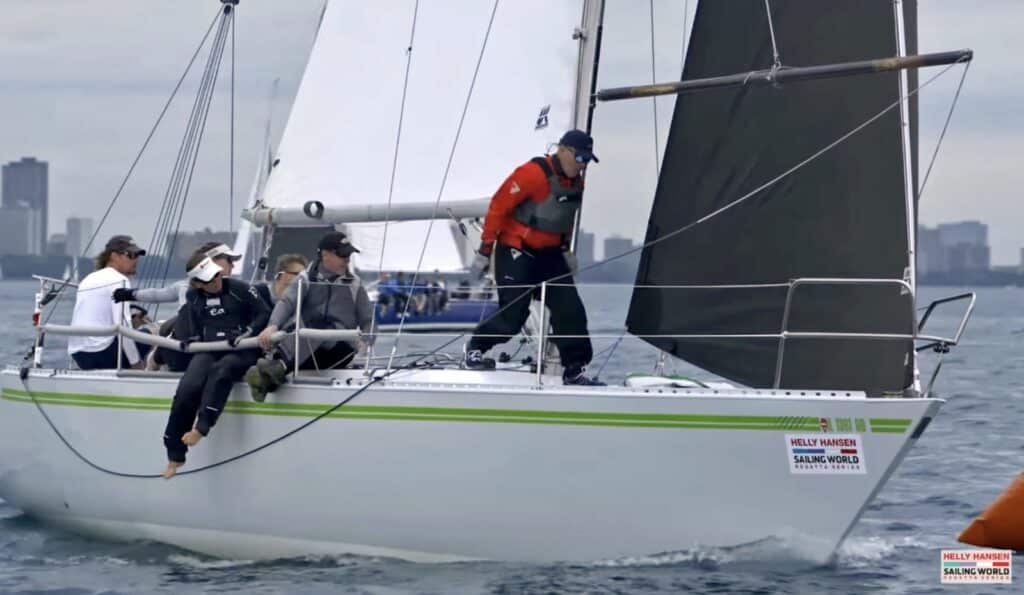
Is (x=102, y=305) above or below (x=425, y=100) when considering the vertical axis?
below

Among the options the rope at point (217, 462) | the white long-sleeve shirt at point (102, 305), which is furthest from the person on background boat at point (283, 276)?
the white long-sleeve shirt at point (102, 305)

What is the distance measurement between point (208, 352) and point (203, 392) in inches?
10.8

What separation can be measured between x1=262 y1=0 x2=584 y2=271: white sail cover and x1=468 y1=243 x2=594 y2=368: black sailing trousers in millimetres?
1028

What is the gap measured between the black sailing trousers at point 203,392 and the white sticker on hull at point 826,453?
3263 mm

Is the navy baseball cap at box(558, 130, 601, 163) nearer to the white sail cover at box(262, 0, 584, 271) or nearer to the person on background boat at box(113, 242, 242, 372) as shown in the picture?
the white sail cover at box(262, 0, 584, 271)

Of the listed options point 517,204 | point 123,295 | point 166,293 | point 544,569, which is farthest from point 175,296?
point 544,569

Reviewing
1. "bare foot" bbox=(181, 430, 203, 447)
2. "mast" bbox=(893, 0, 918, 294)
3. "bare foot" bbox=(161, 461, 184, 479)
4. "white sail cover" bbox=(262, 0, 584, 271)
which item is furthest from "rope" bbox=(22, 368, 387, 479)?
"mast" bbox=(893, 0, 918, 294)

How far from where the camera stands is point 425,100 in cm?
1137

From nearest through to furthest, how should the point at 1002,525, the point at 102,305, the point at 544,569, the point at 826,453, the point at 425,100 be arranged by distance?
the point at 826,453 → the point at 544,569 → the point at 1002,525 → the point at 102,305 → the point at 425,100

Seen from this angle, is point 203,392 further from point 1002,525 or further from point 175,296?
point 1002,525

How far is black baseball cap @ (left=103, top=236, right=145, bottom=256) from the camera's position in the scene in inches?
432

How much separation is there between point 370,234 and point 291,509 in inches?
381

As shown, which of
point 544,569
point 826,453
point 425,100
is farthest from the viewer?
point 425,100

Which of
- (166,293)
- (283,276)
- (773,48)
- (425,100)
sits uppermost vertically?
(773,48)
